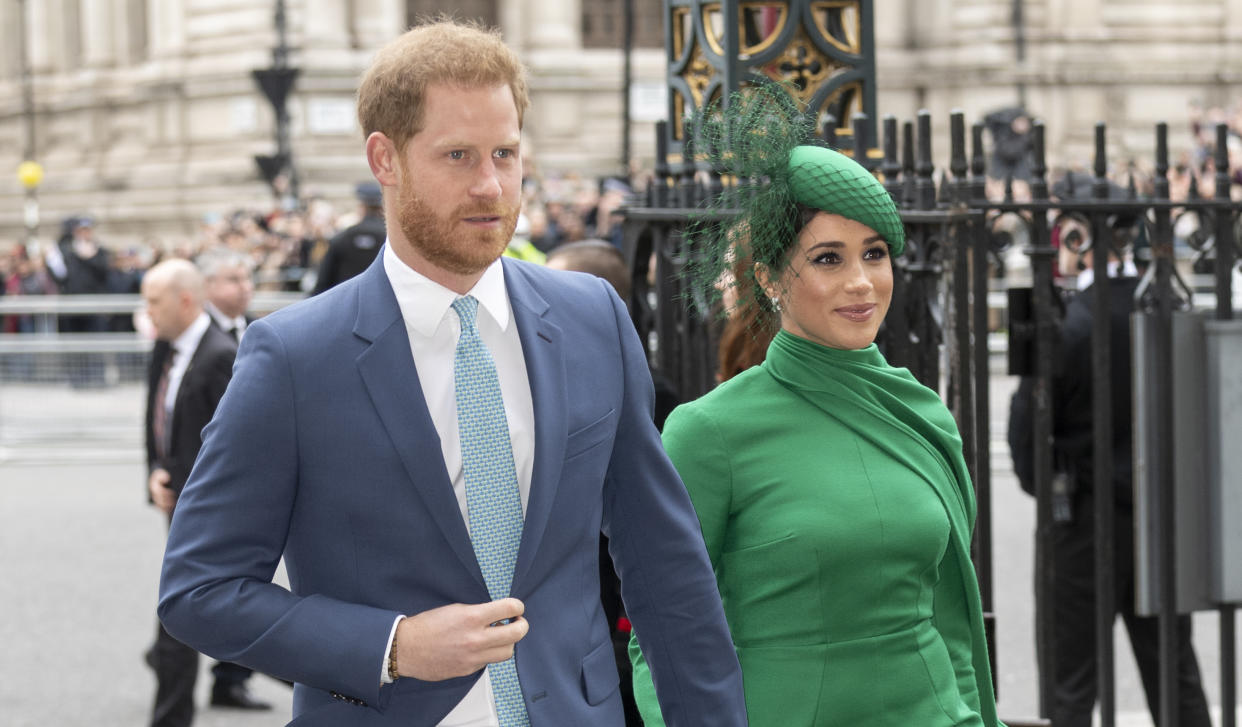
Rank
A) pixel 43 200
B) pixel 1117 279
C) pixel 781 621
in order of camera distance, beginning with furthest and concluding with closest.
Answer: pixel 43 200, pixel 1117 279, pixel 781 621

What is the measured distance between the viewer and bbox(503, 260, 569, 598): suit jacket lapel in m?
2.65

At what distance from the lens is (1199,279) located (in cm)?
1630

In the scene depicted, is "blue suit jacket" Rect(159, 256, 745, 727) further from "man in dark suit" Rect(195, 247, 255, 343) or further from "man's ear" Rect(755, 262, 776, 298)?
"man in dark suit" Rect(195, 247, 255, 343)

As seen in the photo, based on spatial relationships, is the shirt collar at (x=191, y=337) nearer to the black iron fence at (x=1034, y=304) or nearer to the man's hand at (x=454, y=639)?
the black iron fence at (x=1034, y=304)

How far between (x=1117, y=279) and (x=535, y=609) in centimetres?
395

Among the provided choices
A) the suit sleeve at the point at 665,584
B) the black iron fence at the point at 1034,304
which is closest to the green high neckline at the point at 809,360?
the suit sleeve at the point at 665,584

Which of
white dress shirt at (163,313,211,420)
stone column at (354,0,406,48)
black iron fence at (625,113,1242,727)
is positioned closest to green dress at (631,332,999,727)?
black iron fence at (625,113,1242,727)

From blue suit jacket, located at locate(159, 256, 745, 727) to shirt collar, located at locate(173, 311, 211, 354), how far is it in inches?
196

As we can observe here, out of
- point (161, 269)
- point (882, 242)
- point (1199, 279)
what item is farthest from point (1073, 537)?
point (1199, 279)

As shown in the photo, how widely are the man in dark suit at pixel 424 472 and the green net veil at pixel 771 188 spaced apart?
2.01 feet

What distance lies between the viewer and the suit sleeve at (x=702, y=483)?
10.6 feet

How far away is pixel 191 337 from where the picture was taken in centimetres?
758

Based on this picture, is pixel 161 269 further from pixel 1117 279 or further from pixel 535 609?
pixel 535 609

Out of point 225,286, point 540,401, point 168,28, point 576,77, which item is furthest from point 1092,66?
point 540,401
